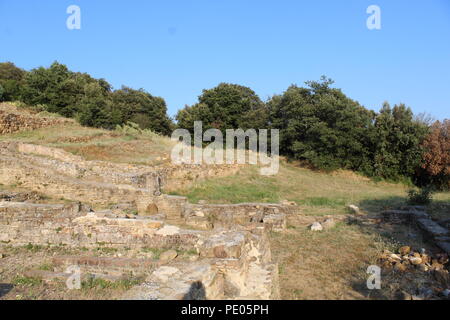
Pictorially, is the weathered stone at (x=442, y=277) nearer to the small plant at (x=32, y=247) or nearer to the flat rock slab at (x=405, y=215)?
the flat rock slab at (x=405, y=215)

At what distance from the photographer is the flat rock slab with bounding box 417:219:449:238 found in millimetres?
8570

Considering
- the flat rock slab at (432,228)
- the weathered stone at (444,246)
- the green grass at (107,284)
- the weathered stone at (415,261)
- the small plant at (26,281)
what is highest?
the flat rock slab at (432,228)

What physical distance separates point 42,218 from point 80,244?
1.37 m

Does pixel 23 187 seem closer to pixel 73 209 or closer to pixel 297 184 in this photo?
pixel 73 209

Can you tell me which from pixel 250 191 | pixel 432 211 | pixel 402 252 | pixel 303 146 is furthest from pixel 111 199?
pixel 303 146

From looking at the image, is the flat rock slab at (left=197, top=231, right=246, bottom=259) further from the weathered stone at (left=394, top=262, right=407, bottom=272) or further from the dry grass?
the dry grass

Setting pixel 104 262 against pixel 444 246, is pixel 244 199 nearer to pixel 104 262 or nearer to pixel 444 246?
pixel 444 246

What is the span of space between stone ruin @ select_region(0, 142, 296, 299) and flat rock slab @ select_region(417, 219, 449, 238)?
155 inches

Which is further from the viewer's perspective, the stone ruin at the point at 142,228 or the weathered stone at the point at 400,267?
the weathered stone at the point at 400,267

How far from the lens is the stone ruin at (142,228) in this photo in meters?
4.32

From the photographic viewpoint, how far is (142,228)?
6898 mm

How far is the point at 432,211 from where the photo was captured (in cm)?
1215

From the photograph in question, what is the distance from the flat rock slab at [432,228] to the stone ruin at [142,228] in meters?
3.95

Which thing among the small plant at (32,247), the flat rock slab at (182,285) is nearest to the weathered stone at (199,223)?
the small plant at (32,247)
